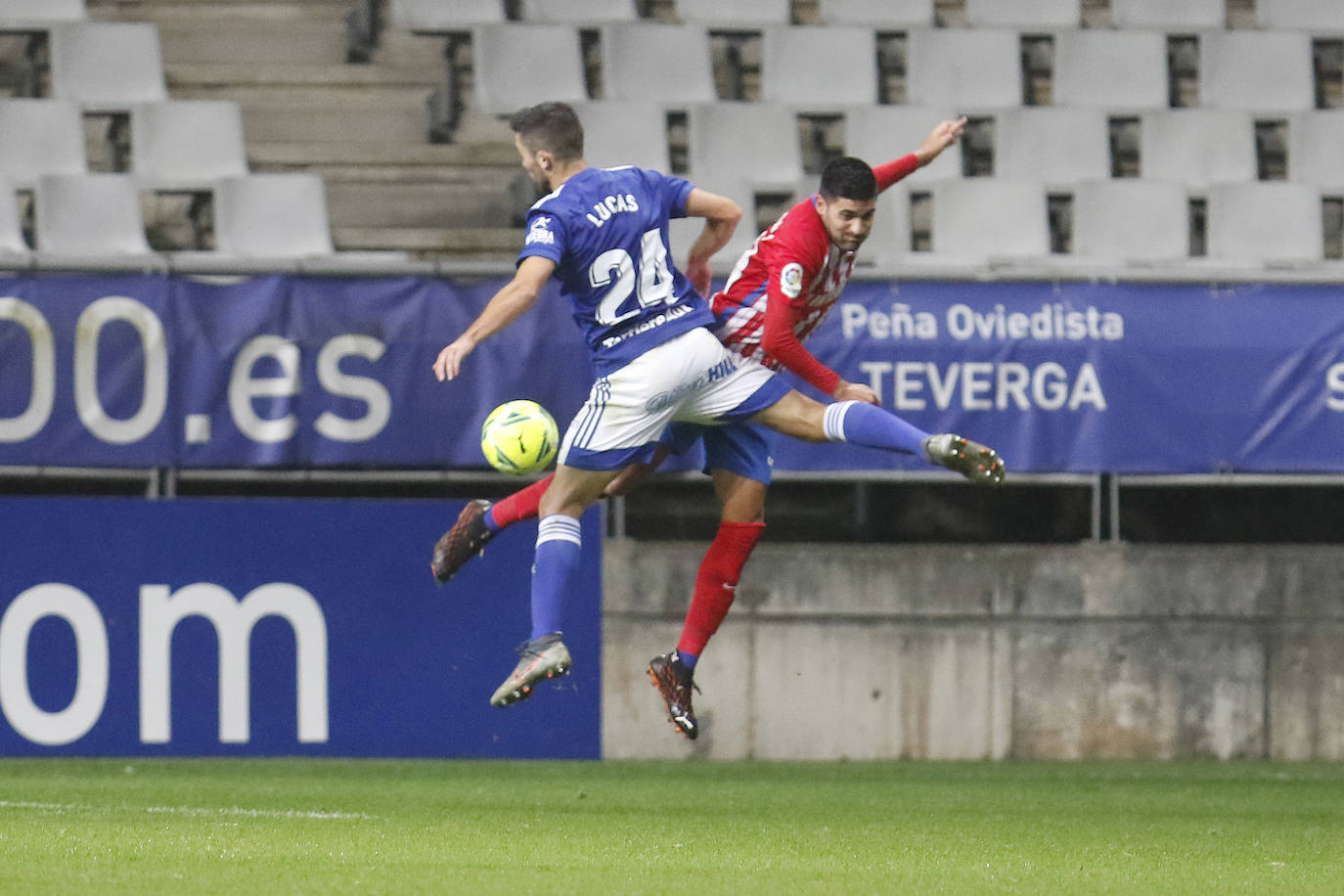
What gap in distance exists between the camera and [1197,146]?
39.5ft

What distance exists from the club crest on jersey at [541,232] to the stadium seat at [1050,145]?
5.77m

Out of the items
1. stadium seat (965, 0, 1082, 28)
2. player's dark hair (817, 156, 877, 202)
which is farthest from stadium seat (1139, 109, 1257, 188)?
player's dark hair (817, 156, 877, 202)

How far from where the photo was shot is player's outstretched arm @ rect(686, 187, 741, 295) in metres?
6.83

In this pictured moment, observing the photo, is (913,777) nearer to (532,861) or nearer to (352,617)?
(352,617)

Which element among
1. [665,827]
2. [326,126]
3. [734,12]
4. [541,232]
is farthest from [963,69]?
[665,827]

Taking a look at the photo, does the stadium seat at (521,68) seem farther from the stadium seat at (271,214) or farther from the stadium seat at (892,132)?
the stadium seat at (892,132)

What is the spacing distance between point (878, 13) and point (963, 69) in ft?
2.45

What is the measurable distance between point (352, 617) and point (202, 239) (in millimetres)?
2688

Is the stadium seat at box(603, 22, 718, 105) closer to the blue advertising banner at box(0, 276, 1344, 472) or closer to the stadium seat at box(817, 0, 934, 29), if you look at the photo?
the stadium seat at box(817, 0, 934, 29)

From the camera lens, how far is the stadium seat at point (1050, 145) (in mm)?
11812

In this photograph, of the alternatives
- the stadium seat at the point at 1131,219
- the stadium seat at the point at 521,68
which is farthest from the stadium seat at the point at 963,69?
the stadium seat at the point at 521,68

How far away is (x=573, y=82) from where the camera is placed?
11.8 metres

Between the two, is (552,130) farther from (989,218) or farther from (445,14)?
(445,14)

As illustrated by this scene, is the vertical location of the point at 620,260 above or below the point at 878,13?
below
